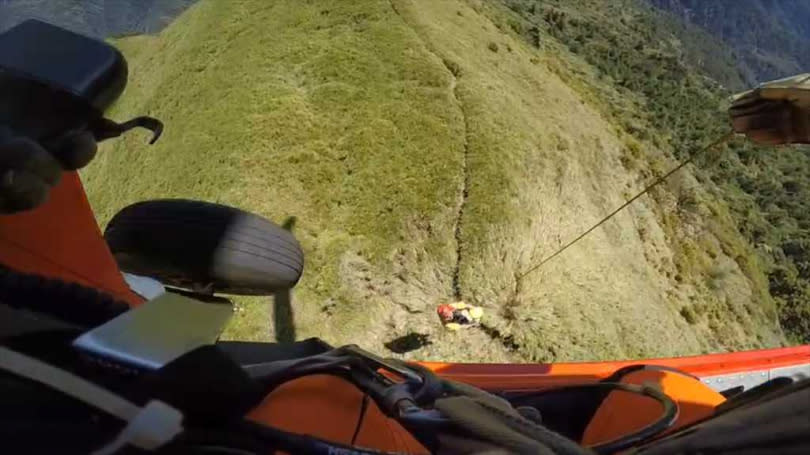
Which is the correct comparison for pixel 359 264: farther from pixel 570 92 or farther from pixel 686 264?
pixel 570 92

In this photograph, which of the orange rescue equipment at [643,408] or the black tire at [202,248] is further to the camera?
the black tire at [202,248]

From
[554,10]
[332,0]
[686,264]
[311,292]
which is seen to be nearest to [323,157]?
[311,292]

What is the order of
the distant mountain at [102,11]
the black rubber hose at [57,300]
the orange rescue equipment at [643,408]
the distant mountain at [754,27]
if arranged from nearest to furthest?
the black rubber hose at [57,300]
the orange rescue equipment at [643,408]
the distant mountain at [102,11]
the distant mountain at [754,27]

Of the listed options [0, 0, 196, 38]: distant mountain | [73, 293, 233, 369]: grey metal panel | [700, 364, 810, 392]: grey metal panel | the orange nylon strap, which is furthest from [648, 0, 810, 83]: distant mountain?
[73, 293, 233, 369]: grey metal panel

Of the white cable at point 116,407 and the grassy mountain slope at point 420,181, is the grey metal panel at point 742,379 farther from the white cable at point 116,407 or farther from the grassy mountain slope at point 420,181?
the grassy mountain slope at point 420,181

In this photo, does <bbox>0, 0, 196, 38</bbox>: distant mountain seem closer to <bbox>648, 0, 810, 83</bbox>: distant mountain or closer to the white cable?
the white cable

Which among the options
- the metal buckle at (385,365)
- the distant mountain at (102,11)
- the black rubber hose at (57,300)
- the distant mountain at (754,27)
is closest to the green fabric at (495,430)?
the metal buckle at (385,365)

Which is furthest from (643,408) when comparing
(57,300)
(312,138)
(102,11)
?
(102,11)

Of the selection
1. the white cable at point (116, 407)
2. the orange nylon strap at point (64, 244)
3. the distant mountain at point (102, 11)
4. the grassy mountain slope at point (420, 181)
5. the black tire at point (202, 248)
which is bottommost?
the distant mountain at point (102, 11)
